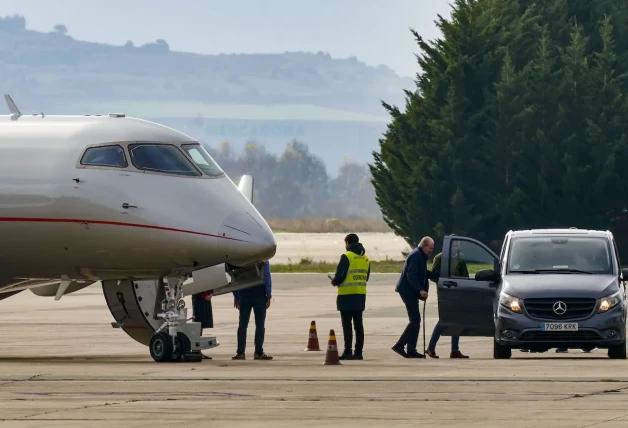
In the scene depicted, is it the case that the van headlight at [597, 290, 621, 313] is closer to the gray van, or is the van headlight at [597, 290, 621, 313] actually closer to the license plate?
the gray van

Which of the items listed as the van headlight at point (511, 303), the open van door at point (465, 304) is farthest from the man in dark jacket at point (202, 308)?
the van headlight at point (511, 303)

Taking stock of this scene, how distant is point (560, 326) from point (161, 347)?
5855 millimetres

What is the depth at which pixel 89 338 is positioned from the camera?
31828 mm

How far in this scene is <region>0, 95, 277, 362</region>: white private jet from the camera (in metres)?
22.6

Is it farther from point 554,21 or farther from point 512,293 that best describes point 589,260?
point 554,21

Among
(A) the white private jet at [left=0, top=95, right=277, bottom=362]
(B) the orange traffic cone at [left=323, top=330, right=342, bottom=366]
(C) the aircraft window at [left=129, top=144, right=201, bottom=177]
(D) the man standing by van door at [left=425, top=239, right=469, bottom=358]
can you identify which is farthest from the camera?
(D) the man standing by van door at [left=425, top=239, right=469, bottom=358]

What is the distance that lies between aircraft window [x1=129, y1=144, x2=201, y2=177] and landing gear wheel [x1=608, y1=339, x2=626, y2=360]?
6.75 meters

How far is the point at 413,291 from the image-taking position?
2628 centimetres

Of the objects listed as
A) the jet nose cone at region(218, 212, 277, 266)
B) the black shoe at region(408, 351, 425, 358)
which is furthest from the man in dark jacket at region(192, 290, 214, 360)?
the jet nose cone at region(218, 212, 277, 266)

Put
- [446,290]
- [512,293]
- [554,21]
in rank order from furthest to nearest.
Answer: [554,21] < [446,290] < [512,293]

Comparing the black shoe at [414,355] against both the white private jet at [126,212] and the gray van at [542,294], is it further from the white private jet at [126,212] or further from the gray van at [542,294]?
the white private jet at [126,212]

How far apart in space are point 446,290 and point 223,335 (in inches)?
Result: 315

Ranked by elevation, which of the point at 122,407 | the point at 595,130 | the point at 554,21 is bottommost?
the point at 122,407

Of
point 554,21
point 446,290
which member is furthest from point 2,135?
point 554,21
